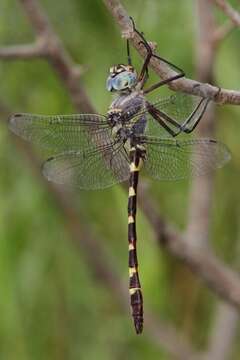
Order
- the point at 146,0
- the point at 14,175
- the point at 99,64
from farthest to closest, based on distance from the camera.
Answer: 1. the point at 14,175
2. the point at 99,64
3. the point at 146,0

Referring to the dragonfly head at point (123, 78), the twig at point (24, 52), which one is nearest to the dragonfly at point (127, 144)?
the dragonfly head at point (123, 78)

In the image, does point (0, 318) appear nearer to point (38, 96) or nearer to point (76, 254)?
point (76, 254)

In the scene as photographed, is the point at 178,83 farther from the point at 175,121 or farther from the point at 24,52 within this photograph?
the point at 24,52

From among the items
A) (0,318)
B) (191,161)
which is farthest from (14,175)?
(191,161)

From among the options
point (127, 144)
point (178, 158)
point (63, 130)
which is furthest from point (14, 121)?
point (178, 158)

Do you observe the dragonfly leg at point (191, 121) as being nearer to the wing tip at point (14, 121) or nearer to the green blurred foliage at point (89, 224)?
the wing tip at point (14, 121)

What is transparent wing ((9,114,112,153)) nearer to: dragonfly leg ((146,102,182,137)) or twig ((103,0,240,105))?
dragonfly leg ((146,102,182,137))

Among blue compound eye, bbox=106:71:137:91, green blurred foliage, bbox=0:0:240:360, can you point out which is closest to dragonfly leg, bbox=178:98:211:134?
blue compound eye, bbox=106:71:137:91
